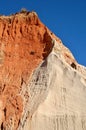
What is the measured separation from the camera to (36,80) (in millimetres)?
47250

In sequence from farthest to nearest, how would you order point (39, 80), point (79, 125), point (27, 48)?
point (27, 48) → point (39, 80) → point (79, 125)

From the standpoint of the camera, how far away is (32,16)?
52688 mm

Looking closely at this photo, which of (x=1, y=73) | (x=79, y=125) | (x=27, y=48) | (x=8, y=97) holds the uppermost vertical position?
(x=27, y=48)

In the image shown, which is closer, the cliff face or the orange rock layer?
the cliff face

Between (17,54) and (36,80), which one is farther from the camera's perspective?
(17,54)

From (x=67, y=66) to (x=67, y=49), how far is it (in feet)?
25.7

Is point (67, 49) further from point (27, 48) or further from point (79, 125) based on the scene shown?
point (79, 125)

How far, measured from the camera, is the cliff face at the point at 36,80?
4372 cm

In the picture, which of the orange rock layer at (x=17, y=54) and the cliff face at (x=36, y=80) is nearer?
the cliff face at (x=36, y=80)

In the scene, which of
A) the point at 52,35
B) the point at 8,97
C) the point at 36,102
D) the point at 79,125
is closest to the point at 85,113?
the point at 79,125

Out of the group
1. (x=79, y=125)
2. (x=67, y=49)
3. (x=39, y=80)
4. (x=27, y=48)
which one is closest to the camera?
(x=79, y=125)

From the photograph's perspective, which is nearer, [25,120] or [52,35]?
[25,120]

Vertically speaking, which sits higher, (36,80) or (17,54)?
(17,54)

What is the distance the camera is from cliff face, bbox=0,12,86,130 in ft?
143
